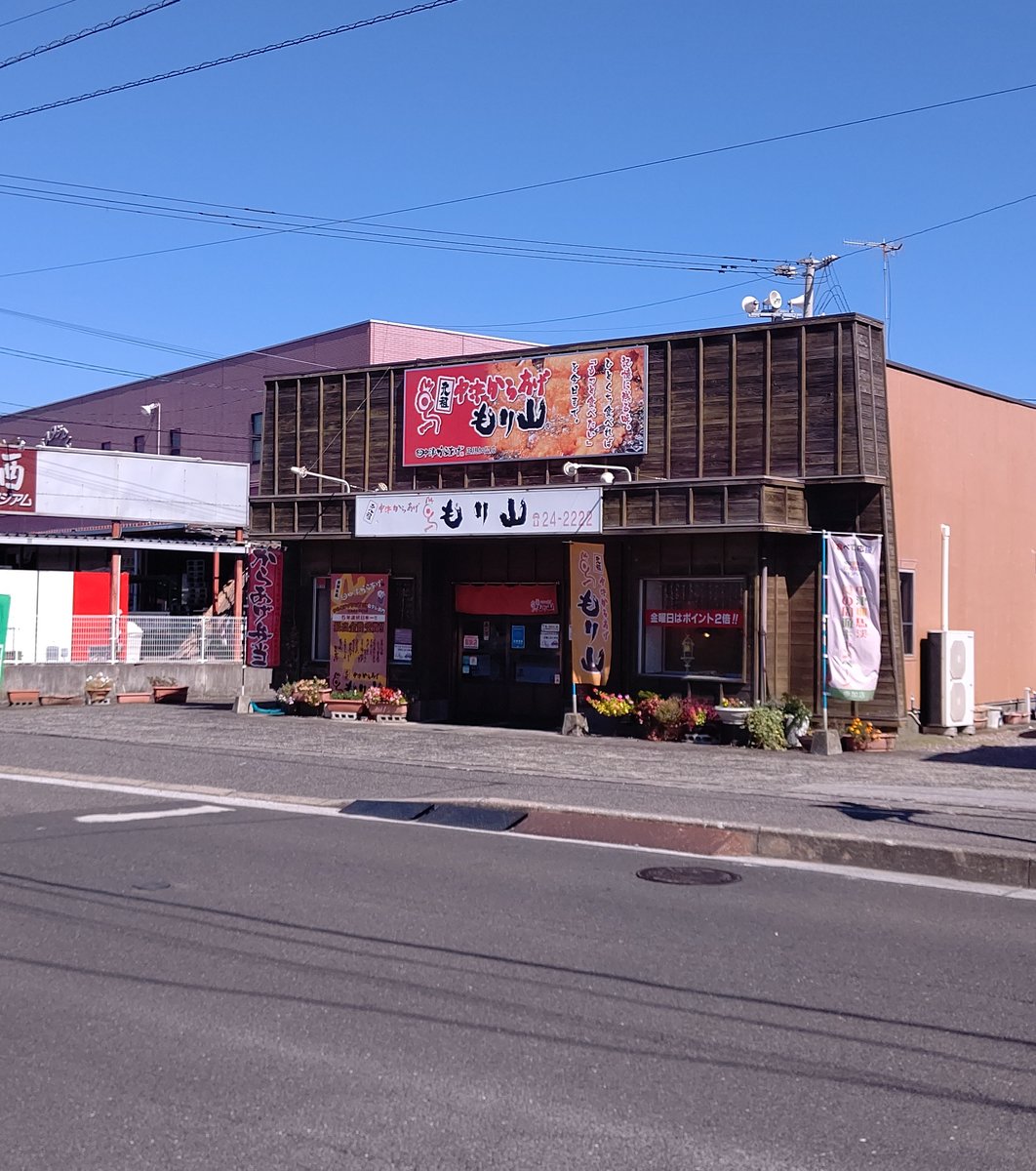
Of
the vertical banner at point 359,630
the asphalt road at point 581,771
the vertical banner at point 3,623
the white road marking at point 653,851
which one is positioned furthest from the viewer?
the vertical banner at point 3,623

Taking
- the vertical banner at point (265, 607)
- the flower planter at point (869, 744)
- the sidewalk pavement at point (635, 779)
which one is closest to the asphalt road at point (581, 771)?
the sidewalk pavement at point (635, 779)

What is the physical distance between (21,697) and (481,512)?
38.2 feet

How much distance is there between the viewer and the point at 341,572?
2494 cm

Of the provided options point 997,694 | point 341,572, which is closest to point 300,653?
→ point 341,572

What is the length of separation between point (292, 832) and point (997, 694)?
15.9 meters

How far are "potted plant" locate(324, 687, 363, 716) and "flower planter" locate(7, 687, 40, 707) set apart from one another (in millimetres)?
7528

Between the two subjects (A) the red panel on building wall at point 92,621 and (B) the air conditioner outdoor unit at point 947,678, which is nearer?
(B) the air conditioner outdoor unit at point 947,678

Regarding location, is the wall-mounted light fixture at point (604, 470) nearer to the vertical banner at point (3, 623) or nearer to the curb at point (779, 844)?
the curb at point (779, 844)

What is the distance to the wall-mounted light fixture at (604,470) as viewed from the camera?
21.0 metres

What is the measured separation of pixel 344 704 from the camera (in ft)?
78.0

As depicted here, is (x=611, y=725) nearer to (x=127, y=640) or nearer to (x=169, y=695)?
(x=169, y=695)

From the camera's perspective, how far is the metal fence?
28500 millimetres

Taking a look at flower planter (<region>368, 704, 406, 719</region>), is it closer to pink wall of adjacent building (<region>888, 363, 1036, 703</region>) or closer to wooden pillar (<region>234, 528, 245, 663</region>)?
pink wall of adjacent building (<region>888, 363, 1036, 703</region>)

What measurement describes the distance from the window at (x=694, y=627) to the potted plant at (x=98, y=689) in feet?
42.7
